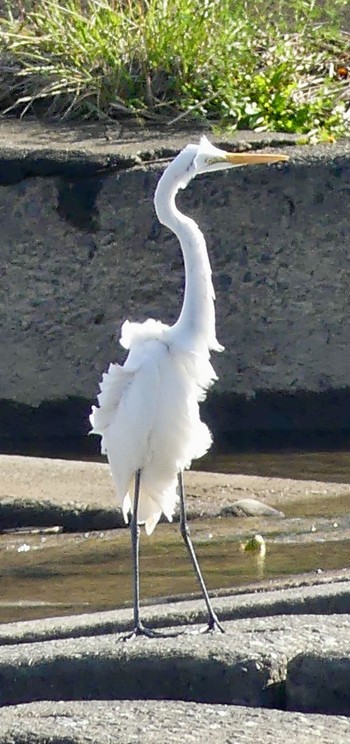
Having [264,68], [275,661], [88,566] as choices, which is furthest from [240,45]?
[275,661]

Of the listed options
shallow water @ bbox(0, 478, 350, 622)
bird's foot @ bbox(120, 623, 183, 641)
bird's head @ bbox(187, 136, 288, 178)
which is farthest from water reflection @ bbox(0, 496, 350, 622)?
bird's head @ bbox(187, 136, 288, 178)

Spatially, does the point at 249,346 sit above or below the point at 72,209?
below

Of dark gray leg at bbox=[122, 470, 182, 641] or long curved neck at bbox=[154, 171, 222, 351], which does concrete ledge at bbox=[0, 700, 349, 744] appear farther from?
long curved neck at bbox=[154, 171, 222, 351]

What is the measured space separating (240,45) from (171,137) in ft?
3.30

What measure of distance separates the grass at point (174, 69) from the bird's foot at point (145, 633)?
4.85 metres

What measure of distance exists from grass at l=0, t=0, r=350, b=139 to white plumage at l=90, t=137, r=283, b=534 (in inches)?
164

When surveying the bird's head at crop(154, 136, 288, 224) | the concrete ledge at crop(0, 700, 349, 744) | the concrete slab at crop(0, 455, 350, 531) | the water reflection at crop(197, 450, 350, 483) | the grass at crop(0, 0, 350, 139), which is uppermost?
the grass at crop(0, 0, 350, 139)

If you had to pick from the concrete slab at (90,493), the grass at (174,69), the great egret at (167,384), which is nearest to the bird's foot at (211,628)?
the great egret at (167,384)

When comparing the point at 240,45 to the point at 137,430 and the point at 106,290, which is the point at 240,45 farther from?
the point at 137,430

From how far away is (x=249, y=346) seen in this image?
27.3 ft

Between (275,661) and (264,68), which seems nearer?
(275,661)

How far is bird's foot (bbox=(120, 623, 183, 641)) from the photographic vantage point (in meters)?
4.13

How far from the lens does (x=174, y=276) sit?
27.2 feet

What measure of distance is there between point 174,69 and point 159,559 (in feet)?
13.3
